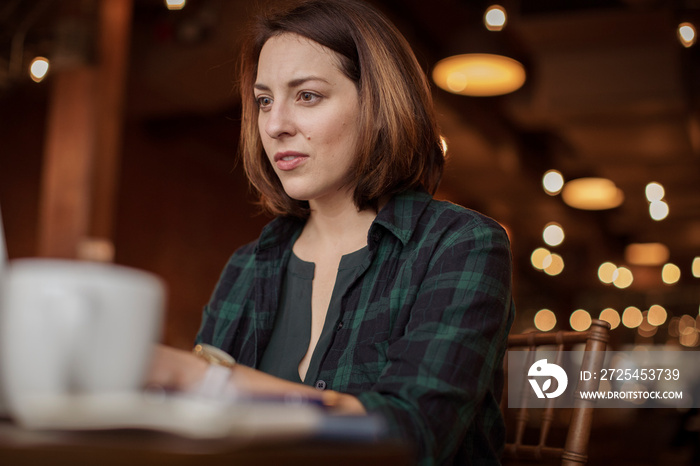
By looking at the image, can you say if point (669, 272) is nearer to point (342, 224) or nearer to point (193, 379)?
point (342, 224)

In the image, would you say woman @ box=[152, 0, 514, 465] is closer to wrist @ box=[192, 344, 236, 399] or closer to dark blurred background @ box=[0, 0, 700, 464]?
wrist @ box=[192, 344, 236, 399]

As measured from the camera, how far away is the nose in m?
A: 1.38

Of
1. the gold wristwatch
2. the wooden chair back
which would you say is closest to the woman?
the wooden chair back

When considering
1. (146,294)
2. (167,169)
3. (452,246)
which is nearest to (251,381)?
(146,294)

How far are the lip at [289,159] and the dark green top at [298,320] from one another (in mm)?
210

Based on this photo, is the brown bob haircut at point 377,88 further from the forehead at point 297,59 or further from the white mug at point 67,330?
the white mug at point 67,330

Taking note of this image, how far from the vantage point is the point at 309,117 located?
4.55ft

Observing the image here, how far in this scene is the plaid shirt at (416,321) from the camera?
0.92 m

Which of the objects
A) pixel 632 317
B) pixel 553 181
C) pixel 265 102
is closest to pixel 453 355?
pixel 265 102

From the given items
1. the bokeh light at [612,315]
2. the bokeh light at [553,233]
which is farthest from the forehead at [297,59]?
the bokeh light at [612,315]

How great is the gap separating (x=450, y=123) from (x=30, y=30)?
3560mm

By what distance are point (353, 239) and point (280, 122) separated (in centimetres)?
29

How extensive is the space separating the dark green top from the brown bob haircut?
0.53ft

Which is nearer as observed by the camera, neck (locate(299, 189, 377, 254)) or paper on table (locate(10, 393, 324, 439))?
paper on table (locate(10, 393, 324, 439))
